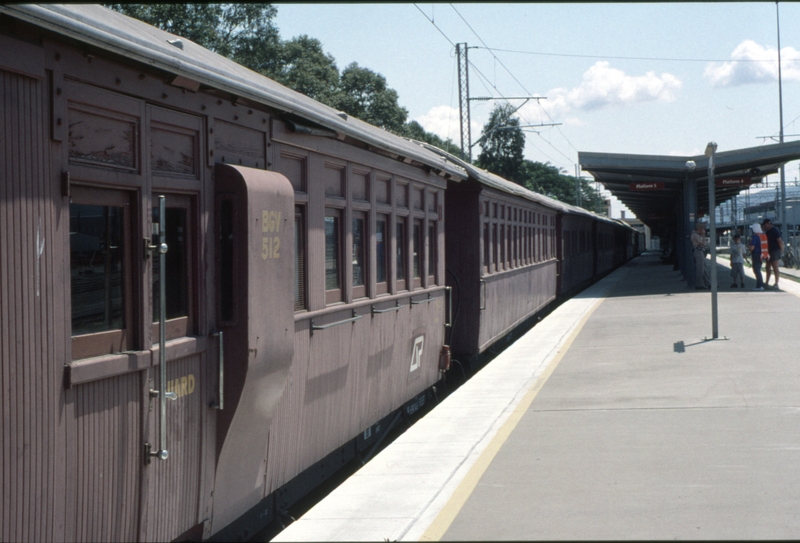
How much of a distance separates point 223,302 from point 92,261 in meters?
1.05

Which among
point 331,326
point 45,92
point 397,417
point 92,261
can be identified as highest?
point 45,92

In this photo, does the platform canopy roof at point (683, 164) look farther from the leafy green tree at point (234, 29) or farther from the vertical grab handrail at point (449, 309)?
the leafy green tree at point (234, 29)

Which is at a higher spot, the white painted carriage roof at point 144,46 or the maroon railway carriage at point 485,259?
the white painted carriage roof at point 144,46

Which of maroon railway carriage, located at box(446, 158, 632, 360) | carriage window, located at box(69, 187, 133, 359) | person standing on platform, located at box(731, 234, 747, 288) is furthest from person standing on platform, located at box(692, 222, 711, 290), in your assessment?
carriage window, located at box(69, 187, 133, 359)

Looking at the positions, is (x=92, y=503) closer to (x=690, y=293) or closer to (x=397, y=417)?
(x=397, y=417)

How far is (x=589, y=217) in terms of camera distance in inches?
1244

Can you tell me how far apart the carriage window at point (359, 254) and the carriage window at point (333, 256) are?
365 mm

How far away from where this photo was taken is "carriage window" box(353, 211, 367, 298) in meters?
7.11

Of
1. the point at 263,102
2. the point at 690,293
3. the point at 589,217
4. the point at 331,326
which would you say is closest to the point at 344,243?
the point at 331,326

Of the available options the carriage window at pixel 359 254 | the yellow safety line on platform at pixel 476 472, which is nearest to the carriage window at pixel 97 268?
the yellow safety line on platform at pixel 476 472

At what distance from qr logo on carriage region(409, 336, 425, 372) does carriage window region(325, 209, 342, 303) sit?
2.37 metres

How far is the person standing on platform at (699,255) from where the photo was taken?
2238 cm

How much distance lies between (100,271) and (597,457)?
13.1 ft

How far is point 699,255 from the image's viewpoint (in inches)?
914
